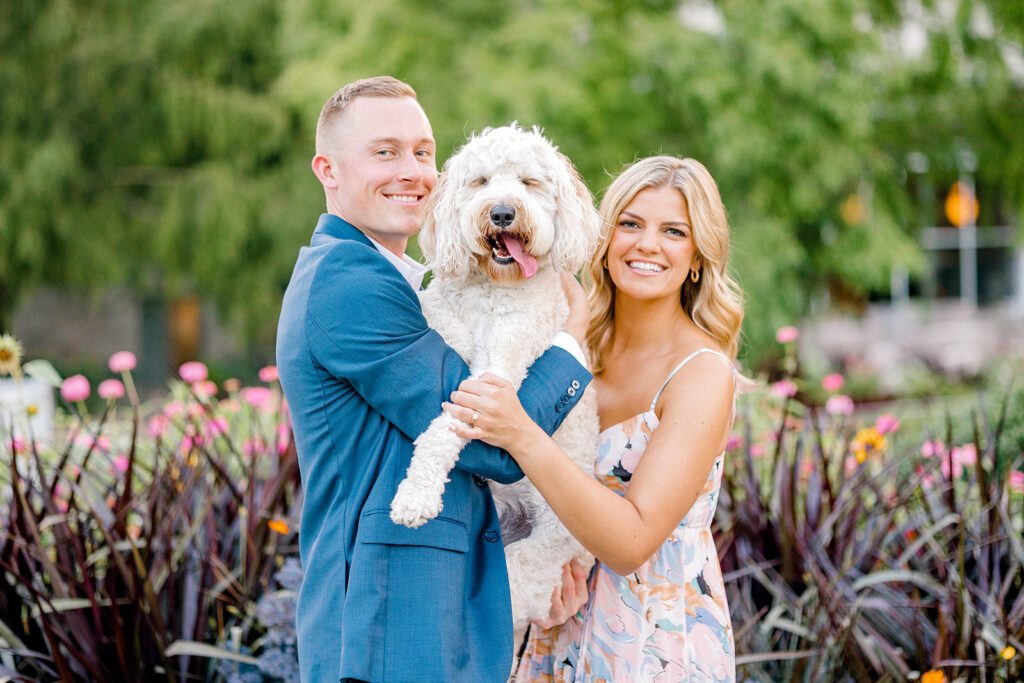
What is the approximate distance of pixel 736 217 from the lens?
1159 cm

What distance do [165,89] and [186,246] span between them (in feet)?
8.28

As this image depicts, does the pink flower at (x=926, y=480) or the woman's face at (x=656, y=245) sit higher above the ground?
the woman's face at (x=656, y=245)

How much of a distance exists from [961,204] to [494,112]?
13447mm

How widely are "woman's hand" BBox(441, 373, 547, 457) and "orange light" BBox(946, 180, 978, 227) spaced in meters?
18.8

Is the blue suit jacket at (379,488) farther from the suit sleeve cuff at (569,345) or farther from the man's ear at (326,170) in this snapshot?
the man's ear at (326,170)

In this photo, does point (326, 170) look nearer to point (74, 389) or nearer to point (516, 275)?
point (516, 275)

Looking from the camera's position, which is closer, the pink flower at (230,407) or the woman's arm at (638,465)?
the woman's arm at (638,465)

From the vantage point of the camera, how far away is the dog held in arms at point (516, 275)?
233 centimetres

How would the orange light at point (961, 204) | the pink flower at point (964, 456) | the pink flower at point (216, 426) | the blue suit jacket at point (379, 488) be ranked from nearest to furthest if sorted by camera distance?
the blue suit jacket at point (379, 488)
the pink flower at point (216, 426)
the pink flower at point (964, 456)
the orange light at point (961, 204)

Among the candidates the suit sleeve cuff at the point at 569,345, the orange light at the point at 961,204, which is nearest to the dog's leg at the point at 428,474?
the suit sleeve cuff at the point at 569,345

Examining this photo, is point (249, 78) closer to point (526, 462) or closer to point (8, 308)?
point (8, 308)

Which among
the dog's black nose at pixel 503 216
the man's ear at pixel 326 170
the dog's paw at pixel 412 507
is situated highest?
the man's ear at pixel 326 170

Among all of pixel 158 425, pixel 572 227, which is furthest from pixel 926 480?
pixel 158 425

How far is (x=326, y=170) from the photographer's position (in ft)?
7.85
